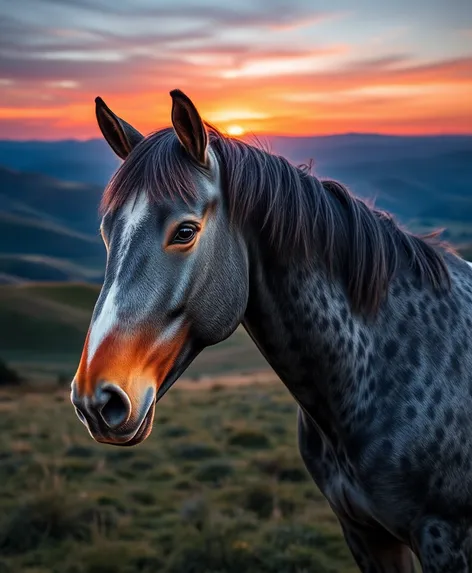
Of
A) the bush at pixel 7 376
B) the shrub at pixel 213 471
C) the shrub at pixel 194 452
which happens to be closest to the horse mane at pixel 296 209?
the shrub at pixel 213 471

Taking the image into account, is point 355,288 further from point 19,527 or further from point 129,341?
point 19,527

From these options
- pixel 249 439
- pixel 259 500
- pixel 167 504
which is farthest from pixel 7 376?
pixel 259 500

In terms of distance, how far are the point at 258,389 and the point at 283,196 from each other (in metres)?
13.4

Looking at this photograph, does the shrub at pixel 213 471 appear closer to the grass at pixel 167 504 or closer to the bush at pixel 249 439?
the grass at pixel 167 504

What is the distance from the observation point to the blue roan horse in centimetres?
202

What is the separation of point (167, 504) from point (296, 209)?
5114mm

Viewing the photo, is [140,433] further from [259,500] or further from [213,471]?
[213,471]

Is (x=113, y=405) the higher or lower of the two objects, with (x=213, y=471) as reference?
higher

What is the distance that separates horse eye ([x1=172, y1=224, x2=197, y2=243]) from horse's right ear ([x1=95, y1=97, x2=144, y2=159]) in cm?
55

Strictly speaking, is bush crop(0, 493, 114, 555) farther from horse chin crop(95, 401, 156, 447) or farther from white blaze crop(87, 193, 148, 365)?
white blaze crop(87, 193, 148, 365)

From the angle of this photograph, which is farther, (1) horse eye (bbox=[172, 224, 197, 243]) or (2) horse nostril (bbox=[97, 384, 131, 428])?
(1) horse eye (bbox=[172, 224, 197, 243])

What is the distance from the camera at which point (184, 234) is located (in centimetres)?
208

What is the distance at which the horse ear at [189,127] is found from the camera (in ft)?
6.56

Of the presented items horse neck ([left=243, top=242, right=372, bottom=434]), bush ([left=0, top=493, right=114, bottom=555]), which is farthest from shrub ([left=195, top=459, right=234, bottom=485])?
horse neck ([left=243, top=242, right=372, bottom=434])
